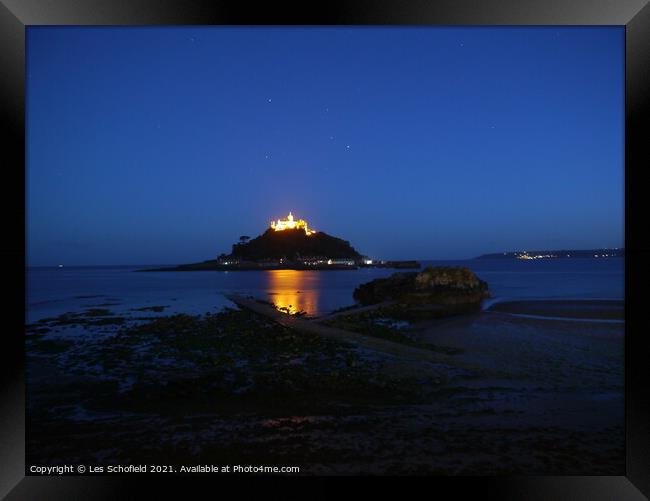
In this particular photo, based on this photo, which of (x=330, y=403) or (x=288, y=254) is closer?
(x=330, y=403)

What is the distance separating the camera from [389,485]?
360 centimetres

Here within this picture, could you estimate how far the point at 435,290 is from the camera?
1411cm

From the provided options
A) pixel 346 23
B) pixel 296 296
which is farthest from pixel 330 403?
pixel 296 296

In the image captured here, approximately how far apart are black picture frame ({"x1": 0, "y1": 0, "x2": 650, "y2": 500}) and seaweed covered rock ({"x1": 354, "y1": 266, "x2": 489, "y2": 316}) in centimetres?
882

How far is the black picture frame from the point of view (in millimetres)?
3561

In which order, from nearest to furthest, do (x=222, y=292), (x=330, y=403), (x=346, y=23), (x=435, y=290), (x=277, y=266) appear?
(x=346, y=23) → (x=330, y=403) → (x=435, y=290) → (x=222, y=292) → (x=277, y=266)

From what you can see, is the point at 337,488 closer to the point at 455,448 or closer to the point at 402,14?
the point at 455,448

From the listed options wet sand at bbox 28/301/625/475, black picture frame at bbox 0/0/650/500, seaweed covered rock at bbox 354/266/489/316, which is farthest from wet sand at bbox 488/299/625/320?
black picture frame at bbox 0/0/650/500

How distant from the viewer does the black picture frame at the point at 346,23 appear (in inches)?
140

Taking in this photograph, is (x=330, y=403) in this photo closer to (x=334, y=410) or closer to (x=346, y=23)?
(x=334, y=410)

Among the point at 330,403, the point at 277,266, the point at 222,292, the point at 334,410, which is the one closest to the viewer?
the point at 334,410

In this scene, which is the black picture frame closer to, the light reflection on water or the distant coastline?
the light reflection on water

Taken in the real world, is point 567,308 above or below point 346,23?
below

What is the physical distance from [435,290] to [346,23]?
11.7 meters
